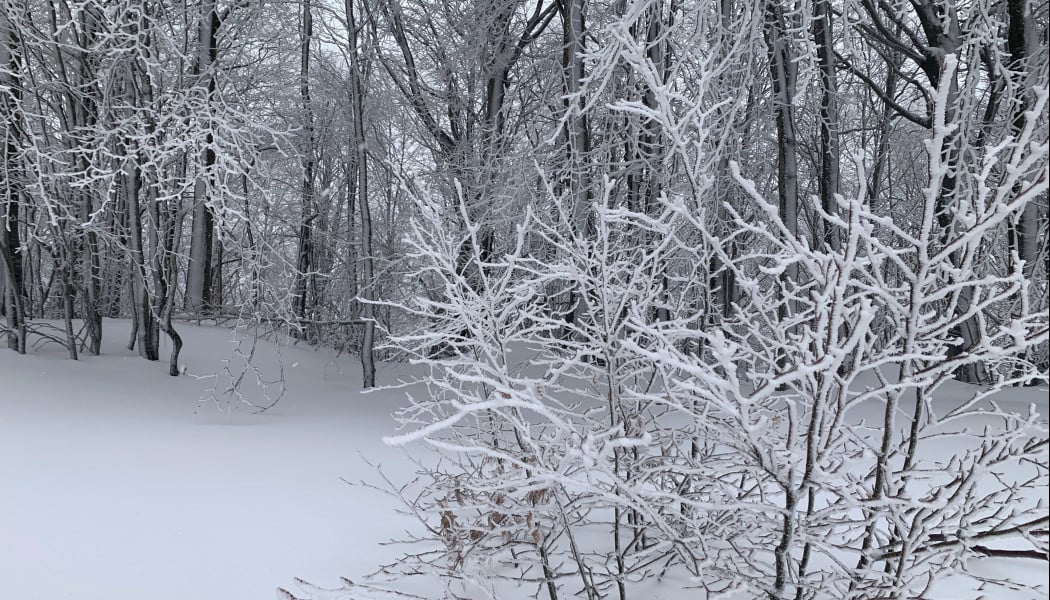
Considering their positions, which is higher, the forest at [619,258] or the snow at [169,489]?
the forest at [619,258]

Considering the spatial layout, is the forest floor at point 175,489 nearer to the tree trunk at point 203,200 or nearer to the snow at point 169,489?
the snow at point 169,489

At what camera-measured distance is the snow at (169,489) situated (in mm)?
2363

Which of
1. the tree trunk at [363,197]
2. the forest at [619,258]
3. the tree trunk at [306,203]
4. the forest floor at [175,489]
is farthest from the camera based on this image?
the tree trunk at [306,203]

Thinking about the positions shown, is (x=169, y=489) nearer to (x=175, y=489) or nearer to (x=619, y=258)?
(x=175, y=489)

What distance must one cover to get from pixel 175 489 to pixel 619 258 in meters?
2.24

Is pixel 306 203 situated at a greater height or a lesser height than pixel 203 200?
greater

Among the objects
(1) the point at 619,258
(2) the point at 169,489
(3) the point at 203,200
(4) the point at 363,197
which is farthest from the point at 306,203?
(1) the point at 619,258

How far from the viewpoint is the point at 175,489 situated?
3213 millimetres

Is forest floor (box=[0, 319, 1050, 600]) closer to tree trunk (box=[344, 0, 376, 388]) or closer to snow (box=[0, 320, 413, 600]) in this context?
snow (box=[0, 320, 413, 600])

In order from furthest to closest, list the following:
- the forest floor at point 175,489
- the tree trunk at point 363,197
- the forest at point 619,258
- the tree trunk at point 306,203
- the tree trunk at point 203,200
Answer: the tree trunk at point 306,203
the tree trunk at point 363,197
the tree trunk at point 203,200
the forest floor at point 175,489
the forest at point 619,258

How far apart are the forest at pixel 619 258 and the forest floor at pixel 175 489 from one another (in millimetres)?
305

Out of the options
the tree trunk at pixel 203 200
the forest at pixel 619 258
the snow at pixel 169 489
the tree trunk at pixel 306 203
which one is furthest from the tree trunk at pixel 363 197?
the tree trunk at pixel 306 203

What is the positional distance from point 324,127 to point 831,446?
1016 cm

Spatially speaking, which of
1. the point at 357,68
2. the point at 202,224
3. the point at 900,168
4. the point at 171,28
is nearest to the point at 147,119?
the point at 171,28
